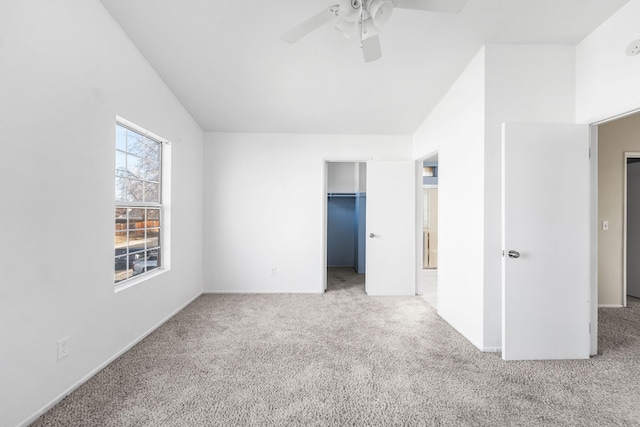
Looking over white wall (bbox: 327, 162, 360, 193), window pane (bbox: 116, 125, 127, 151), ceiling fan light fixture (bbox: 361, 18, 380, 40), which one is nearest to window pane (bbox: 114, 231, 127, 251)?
window pane (bbox: 116, 125, 127, 151)

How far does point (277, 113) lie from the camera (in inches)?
143

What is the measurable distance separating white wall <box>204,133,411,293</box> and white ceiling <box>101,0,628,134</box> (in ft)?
1.52

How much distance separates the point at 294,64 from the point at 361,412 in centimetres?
292

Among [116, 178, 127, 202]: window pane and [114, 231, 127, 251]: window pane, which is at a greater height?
[116, 178, 127, 202]: window pane

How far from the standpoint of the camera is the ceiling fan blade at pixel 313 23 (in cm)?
159

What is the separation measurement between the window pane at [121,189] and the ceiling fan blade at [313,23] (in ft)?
6.58

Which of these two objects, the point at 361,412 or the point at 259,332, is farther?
the point at 259,332

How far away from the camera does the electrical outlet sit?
1.79m

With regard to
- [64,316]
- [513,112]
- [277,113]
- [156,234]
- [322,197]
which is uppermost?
[277,113]

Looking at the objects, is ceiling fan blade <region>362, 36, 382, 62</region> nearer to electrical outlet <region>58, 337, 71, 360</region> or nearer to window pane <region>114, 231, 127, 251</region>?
window pane <region>114, 231, 127, 251</region>

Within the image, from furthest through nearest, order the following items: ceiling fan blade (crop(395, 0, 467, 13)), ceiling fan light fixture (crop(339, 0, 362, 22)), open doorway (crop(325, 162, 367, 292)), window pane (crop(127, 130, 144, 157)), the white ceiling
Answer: open doorway (crop(325, 162, 367, 292)) → window pane (crop(127, 130, 144, 157)) → the white ceiling → ceiling fan light fixture (crop(339, 0, 362, 22)) → ceiling fan blade (crop(395, 0, 467, 13))

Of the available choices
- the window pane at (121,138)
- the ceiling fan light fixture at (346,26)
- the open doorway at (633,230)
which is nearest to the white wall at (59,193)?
the window pane at (121,138)

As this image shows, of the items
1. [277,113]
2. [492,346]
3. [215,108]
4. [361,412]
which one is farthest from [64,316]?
[492,346]

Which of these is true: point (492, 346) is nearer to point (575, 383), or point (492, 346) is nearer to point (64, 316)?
point (575, 383)
